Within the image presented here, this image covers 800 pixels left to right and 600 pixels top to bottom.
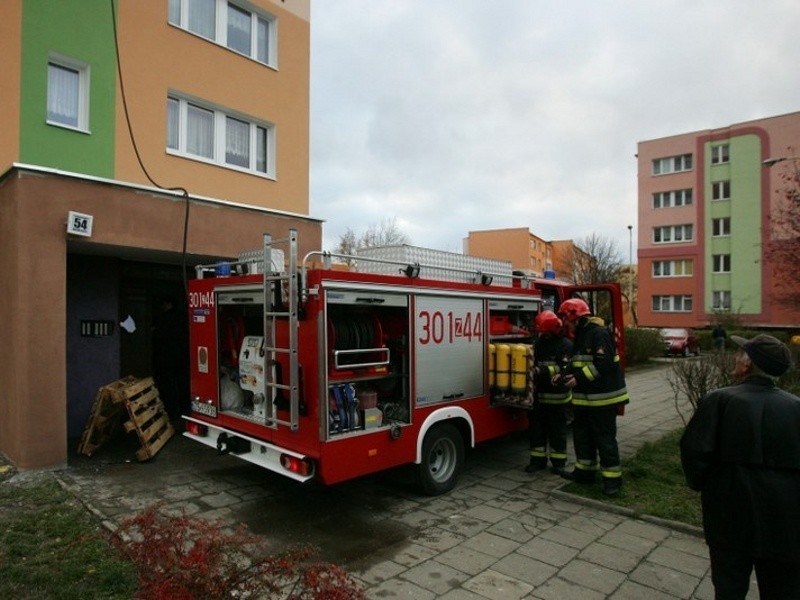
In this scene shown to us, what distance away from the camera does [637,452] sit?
23.2 ft

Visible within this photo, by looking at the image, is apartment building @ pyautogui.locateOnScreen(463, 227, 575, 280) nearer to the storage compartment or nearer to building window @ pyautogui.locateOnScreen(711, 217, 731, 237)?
building window @ pyautogui.locateOnScreen(711, 217, 731, 237)

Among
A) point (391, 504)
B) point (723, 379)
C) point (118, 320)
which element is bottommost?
point (391, 504)

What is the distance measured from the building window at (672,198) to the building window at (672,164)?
1503mm

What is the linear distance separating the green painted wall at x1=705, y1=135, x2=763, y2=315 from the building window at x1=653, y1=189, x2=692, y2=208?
1.31m

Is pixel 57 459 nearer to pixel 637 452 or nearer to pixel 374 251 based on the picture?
pixel 374 251

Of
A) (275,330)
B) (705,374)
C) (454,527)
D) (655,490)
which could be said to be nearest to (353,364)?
(275,330)

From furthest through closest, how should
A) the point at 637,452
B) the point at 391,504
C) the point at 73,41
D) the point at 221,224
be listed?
1. the point at 73,41
2. the point at 221,224
3. the point at 637,452
4. the point at 391,504

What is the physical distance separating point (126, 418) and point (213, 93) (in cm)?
633

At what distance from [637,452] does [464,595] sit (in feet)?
14.5

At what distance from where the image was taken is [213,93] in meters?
10.3

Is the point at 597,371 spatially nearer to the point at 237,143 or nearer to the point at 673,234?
the point at 237,143

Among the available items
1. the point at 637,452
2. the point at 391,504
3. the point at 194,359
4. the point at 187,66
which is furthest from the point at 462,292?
the point at 187,66

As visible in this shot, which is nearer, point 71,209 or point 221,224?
point 71,209

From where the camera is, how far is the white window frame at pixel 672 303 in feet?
121
